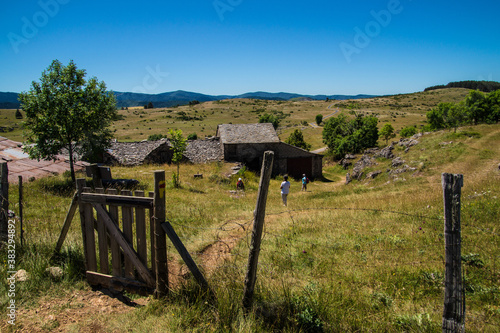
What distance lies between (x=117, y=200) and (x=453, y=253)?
4324 mm

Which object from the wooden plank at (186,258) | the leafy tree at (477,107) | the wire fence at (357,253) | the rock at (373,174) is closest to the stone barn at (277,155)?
the rock at (373,174)

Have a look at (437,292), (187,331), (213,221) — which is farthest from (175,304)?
(213,221)

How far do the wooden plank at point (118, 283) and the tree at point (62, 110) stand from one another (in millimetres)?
11992

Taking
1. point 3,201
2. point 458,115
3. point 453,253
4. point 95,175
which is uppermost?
point 458,115

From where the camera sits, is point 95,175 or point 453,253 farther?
point 95,175

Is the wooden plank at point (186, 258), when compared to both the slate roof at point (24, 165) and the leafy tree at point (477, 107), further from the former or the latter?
the leafy tree at point (477, 107)

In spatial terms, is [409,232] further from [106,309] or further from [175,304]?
[106,309]

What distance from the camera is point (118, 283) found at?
4.41 m

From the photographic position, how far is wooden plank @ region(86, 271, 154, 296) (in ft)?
14.0

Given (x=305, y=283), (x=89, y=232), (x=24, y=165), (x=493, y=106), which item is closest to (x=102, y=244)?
(x=89, y=232)

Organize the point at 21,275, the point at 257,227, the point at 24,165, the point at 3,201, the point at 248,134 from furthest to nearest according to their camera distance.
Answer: the point at 248,134, the point at 24,165, the point at 3,201, the point at 21,275, the point at 257,227

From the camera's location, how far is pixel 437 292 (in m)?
4.45

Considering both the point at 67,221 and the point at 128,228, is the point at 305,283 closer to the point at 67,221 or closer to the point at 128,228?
the point at 128,228

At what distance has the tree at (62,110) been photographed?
13.6 metres
